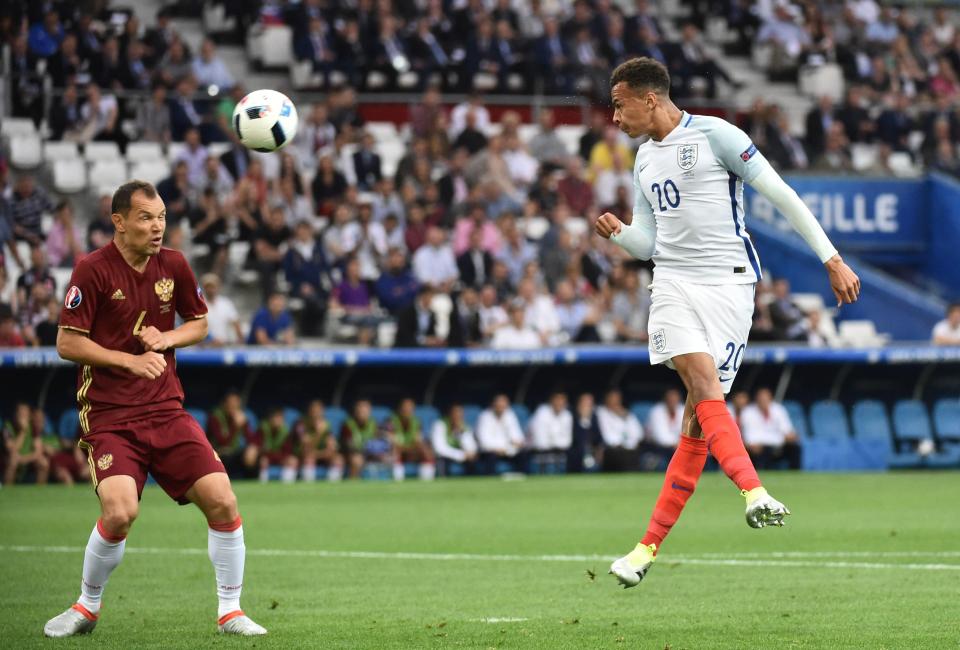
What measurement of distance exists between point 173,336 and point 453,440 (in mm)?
14955

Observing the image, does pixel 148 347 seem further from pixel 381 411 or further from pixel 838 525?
pixel 381 411

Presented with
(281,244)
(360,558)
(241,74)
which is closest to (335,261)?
(281,244)

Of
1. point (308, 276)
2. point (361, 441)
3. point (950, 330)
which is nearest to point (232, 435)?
point (361, 441)

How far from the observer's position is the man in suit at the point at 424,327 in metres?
22.0

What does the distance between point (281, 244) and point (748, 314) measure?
51.5 feet

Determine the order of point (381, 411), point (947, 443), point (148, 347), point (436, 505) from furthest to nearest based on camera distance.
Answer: point (947, 443), point (381, 411), point (436, 505), point (148, 347)

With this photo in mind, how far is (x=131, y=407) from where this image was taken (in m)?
7.55

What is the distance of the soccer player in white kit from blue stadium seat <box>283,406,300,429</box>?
568 inches

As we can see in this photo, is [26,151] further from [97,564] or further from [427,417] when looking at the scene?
[97,564]

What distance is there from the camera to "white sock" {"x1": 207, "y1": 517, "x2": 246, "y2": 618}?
7.62 meters

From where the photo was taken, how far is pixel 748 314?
7.98 m

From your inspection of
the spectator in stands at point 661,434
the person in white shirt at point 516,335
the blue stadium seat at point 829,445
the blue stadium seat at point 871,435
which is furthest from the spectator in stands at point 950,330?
the person in white shirt at point 516,335

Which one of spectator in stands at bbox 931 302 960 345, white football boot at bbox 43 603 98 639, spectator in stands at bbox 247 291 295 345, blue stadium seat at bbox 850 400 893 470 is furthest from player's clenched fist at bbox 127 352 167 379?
spectator in stands at bbox 931 302 960 345

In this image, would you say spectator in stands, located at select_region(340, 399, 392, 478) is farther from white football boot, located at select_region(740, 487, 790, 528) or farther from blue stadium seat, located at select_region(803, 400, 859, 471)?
white football boot, located at select_region(740, 487, 790, 528)
